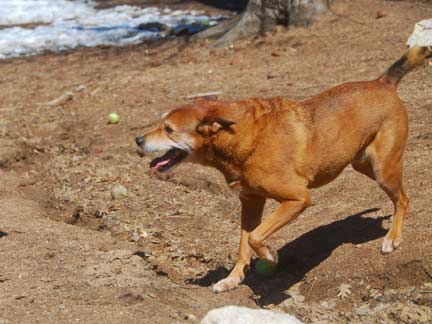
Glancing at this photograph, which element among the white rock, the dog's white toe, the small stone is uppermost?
the white rock

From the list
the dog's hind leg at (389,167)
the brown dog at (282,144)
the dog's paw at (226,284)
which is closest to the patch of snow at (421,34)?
the brown dog at (282,144)

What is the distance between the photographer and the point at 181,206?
8.48 m

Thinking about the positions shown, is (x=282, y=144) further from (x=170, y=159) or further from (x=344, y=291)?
(x=344, y=291)

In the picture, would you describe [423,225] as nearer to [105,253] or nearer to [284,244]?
[284,244]

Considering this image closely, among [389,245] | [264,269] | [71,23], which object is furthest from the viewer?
[71,23]

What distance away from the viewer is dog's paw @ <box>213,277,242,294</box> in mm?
6531

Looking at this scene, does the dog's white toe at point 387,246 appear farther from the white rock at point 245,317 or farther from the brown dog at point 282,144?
the white rock at point 245,317

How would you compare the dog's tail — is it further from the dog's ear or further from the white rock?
the white rock

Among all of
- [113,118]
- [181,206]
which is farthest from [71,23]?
[181,206]

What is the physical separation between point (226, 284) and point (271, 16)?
26.0 ft

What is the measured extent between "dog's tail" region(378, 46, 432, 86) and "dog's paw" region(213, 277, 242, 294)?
2.01 metres

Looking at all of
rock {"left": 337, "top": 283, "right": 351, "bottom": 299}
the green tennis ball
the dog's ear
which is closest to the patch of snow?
the green tennis ball

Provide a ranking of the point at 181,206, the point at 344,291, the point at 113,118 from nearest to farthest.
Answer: the point at 344,291 → the point at 181,206 → the point at 113,118

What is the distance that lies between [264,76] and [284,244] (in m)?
5.09
